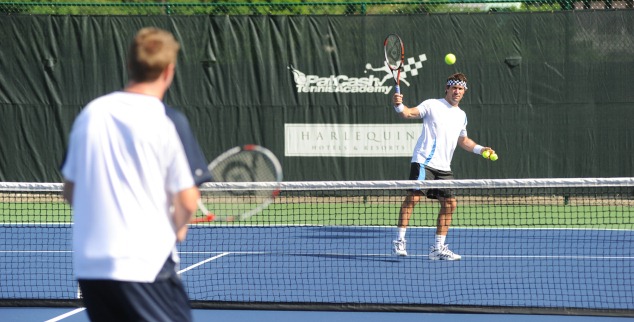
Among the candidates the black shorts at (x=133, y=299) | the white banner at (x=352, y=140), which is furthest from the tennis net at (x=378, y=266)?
the black shorts at (x=133, y=299)

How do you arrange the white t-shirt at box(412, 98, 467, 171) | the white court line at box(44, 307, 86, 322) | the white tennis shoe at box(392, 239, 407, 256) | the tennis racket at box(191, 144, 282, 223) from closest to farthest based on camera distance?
1. the white court line at box(44, 307, 86, 322)
2. the white tennis shoe at box(392, 239, 407, 256)
3. the white t-shirt at box(412, 98, 467, 171)
4. the tennis racket at box(191, 144, 282, 223)

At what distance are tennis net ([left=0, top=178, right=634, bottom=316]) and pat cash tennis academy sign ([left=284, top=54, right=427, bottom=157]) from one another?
1.46 meters

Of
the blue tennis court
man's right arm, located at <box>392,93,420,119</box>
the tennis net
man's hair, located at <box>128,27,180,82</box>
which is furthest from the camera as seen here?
man's right arm, located at <box>392,93,420,119</box>

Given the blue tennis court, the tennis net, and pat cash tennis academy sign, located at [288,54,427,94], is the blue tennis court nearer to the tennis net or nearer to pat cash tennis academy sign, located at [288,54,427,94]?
the tennis net

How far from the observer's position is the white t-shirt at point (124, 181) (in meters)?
2.28

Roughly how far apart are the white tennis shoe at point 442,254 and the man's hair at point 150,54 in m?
4.73

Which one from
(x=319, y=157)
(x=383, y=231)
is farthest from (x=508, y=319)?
(x=319, y=157)

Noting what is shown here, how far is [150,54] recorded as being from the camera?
2258 mm

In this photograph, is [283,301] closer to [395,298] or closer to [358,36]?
[395,298]

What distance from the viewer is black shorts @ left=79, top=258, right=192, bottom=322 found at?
2.33 m

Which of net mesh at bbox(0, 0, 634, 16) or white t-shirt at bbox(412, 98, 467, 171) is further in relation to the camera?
net mesh at bbox(0, 0, 634, 16)

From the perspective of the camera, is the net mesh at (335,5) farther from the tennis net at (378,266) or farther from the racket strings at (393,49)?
the tennis net at (378,266)

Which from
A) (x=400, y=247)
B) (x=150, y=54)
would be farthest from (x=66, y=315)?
(x=150, y=54)

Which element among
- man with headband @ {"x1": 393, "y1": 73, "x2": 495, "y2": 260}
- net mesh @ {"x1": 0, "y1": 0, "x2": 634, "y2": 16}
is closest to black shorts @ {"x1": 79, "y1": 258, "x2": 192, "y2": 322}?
man with headband @ {"x1": 393, "y1": 73, "x2": 495, "y2": 260}
